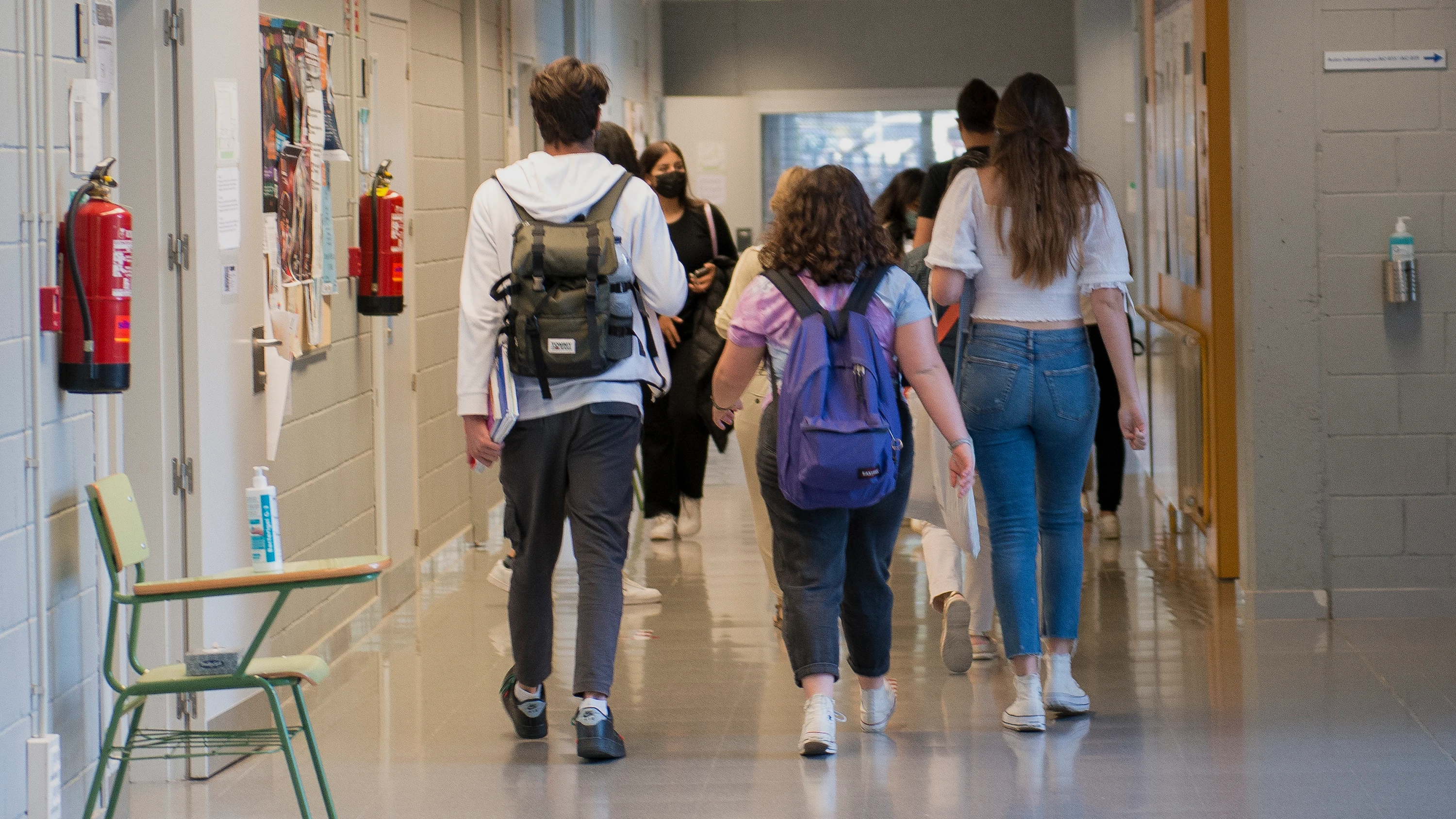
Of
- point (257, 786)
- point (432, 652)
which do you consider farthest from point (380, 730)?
point (432, 652)

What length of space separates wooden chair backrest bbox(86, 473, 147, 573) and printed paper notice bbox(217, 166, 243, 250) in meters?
0.89

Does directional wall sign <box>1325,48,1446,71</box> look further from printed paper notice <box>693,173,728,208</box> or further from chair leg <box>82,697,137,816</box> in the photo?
printed paper notice <box>693,173,728,208</box>

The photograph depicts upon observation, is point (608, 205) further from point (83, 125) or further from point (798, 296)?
point (83, 125)

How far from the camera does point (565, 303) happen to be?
371cm

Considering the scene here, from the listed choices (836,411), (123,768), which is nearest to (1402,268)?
(836,411)

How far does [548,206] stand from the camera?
150 inches

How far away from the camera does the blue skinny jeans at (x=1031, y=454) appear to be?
12.9 feet

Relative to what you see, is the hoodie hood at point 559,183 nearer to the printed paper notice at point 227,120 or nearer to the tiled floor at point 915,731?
the printed paper notice at point 227,120

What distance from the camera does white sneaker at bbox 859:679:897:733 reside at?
4047 mm

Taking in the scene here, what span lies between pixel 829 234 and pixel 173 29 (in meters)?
1.60

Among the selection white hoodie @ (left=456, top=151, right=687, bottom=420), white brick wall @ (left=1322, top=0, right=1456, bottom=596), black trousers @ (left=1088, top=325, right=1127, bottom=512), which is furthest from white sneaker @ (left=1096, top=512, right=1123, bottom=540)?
white hoodie @ (left=456, top=151, right=687, bottom=420)

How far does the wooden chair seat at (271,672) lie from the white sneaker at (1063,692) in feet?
6.16

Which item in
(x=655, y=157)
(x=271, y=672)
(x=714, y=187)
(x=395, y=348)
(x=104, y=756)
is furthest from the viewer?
(x=714, y=187)

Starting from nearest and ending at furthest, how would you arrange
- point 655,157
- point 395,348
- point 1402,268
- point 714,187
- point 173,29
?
1. point 173,29
2. point 1402,268
3. point 395,348
4. point 655,157
5. point 714,187
